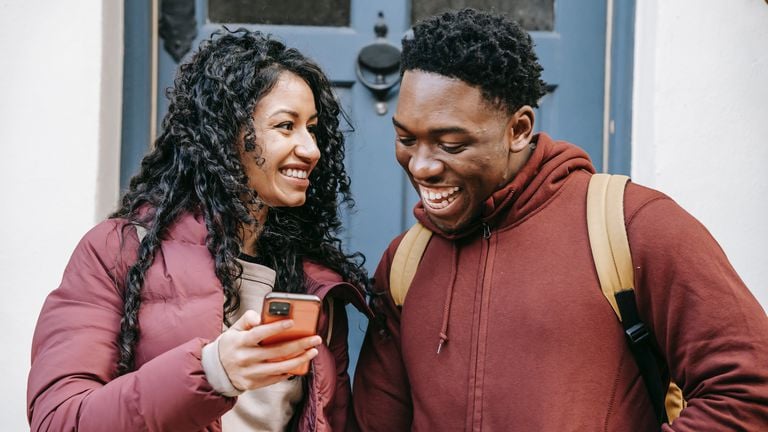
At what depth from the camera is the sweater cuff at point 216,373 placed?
175cm

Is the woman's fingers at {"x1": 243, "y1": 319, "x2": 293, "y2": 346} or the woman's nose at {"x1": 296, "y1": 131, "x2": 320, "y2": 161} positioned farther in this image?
the woman's nose at {"x1": 296, "y1": 131, "x2": 320, "y2": 161}

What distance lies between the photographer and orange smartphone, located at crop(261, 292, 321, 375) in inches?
66.6

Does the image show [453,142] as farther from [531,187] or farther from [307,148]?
[307,148]

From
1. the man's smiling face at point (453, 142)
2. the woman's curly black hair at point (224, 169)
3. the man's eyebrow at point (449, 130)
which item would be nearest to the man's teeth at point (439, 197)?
the man's smiling face at point (453, 142)

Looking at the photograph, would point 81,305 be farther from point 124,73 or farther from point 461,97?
point 124,73

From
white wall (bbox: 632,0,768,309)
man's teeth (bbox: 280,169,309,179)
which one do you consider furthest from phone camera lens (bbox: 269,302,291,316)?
white wall (bbox: 632,0,768,309)

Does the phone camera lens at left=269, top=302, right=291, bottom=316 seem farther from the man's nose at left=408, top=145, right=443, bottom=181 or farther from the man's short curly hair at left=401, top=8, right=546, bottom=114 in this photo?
the man's short curly hair at left=401, top=8, right=546, bottom=114

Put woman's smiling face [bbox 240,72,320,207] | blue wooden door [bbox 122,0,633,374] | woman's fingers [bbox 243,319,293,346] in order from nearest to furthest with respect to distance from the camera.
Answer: woman's fingers [bbox 243,319,293,346] → woman's smiling face [bbox 240,72,320,207] → blue wooden door [bbox 122,0,633,374]

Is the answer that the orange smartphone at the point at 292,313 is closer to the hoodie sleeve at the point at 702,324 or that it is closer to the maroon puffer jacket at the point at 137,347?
the maroon puffer jacket at the point at 137,347

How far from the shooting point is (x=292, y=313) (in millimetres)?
1704

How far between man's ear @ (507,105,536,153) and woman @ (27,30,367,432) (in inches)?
21.7

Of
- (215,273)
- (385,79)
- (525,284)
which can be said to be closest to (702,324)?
(525,284)

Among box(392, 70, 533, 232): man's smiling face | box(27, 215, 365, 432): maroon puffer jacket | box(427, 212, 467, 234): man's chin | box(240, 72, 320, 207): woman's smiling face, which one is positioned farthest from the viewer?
box(240, 72, 320, 207): woman's smiling face

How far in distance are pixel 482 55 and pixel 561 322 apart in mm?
647
